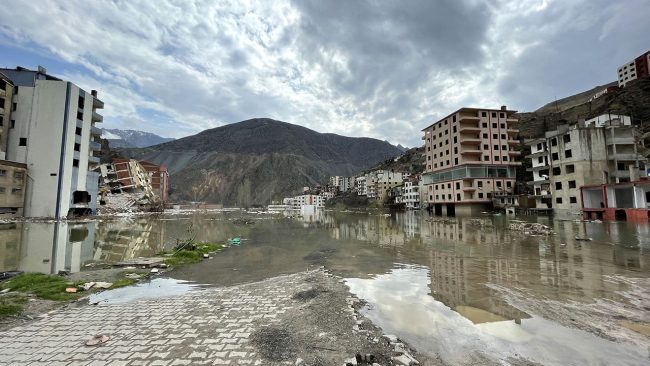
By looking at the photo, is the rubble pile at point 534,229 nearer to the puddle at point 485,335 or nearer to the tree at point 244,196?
the puddle at point 485,335

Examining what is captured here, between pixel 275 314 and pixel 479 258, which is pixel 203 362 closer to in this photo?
pixel 275 314

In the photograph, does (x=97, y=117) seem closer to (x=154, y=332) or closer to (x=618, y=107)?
(x=154, y=332)

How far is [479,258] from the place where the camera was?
12.8 metres

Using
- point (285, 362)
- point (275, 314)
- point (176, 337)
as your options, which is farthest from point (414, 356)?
point (176, 337)

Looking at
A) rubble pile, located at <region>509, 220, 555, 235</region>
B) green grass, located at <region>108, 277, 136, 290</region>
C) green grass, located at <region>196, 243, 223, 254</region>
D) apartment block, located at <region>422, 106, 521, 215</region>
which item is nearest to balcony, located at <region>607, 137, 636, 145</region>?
apartment block, located at <region>422, 106, 521, 215</region>

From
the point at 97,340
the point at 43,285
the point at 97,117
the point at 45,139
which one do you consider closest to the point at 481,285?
the point at 97,340

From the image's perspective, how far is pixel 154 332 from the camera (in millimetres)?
5133

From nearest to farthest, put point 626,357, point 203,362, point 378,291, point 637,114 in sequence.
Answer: point 203,362, point 626,357, point 378,291, point 637,114

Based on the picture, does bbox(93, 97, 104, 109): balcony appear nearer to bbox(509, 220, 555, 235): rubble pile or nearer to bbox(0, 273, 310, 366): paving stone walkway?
bbox(0, 273, 310, 366): paving stone walkway

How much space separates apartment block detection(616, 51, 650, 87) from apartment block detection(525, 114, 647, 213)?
3177 inches

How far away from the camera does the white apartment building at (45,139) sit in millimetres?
40875

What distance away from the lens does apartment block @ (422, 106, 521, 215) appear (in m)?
50.6

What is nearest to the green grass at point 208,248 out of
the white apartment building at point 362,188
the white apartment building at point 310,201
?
the white apartment building at point 362,188

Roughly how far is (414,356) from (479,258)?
10.3m
